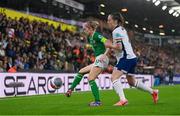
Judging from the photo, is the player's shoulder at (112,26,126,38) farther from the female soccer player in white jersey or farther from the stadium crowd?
the stadium crowd

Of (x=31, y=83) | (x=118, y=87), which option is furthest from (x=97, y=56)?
(x=31, y=83)

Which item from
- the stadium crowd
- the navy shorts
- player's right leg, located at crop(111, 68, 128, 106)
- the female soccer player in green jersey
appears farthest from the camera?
the stadium crowd

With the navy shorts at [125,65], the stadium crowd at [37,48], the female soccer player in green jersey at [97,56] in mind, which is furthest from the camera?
the stadium crowd at [37,48]

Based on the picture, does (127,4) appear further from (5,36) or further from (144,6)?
(5,36)

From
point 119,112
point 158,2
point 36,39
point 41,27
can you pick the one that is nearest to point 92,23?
point 119,112

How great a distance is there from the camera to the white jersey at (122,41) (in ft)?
34.8

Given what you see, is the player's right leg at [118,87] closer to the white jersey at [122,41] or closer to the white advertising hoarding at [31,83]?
the white jersey at [122,41]

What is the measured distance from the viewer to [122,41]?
1062 centimetres

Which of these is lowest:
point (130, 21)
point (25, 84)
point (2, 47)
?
point (25, 84)

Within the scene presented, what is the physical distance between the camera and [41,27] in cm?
2672

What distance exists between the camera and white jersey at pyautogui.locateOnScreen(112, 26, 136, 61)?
10.6 metres

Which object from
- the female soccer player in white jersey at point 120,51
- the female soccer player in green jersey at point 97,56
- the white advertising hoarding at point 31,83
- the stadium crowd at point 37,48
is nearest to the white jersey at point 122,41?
the female soccer player in white jersey at point 120,51

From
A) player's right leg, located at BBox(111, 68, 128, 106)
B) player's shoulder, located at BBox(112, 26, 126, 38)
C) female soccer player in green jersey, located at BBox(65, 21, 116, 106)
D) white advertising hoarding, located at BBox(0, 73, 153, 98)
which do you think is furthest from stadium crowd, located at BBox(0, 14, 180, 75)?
player's shoulder, located at BBox(112, 26, 126, 38)

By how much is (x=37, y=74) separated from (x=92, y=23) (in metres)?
8.79
